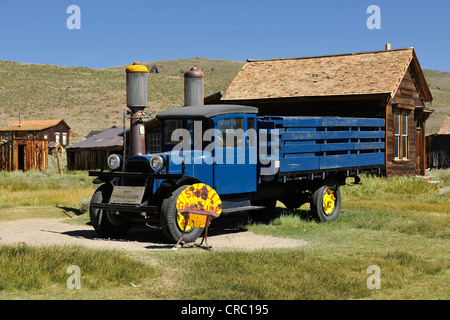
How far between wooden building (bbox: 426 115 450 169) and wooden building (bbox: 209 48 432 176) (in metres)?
12.1

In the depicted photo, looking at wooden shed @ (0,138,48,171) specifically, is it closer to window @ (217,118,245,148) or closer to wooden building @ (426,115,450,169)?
wooden building @ (426,115,450,169)

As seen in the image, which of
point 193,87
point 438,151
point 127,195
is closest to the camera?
point 127,195

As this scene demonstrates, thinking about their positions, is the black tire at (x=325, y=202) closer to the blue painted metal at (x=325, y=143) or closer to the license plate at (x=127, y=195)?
the blue painted metal at (x=325, y=143)

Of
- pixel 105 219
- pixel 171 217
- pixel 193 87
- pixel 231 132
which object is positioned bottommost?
pixel 105 219

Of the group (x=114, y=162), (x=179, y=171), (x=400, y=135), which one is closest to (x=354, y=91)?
(x=400, y=135)

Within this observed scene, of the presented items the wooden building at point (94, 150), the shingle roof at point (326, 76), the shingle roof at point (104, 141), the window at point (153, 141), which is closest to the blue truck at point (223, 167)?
the shingle roof at point (326, 76)

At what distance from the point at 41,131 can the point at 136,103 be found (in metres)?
Result: 46.6

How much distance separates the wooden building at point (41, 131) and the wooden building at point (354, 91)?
124ft

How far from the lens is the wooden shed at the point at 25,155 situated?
1403 inches

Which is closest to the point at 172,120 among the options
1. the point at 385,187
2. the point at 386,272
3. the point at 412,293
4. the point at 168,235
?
the point at 168,235

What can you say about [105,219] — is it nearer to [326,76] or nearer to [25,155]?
[326,76]

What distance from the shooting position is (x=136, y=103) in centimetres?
1623
